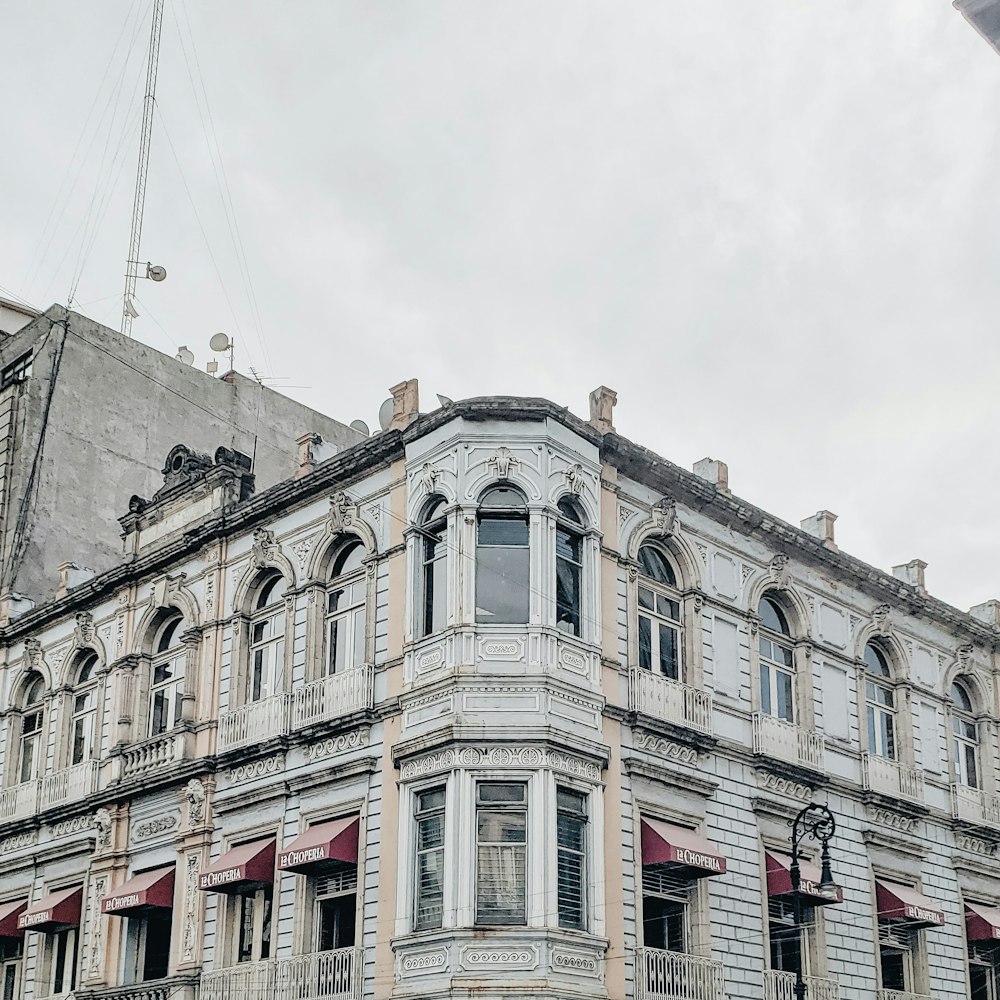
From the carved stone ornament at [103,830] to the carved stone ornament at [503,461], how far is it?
37.6 feet

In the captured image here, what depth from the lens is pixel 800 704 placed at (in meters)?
30.5

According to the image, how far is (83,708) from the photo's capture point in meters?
34.3

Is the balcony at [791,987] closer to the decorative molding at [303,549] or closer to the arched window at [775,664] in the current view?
the arched window at [775,664]

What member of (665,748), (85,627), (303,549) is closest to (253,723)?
(303,549)

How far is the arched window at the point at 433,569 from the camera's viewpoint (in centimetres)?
2580

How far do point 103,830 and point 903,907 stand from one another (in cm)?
1529

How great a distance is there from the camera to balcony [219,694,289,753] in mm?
28172

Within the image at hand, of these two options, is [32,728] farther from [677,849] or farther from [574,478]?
[677,849]

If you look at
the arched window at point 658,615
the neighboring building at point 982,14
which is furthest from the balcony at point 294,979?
the neighboring building at point 982,14

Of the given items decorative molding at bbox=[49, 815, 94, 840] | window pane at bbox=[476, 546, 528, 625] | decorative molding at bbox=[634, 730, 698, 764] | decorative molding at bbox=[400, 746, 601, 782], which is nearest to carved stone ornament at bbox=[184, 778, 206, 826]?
decorative molding at bbox=[49, 815, 94, 840]

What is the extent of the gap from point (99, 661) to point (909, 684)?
16.9m

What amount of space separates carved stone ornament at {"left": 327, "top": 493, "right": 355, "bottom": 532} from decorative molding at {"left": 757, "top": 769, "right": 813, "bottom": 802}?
8488 mm

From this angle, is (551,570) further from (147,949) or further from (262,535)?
(147,949)

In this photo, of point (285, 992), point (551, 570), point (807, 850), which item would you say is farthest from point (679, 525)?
point (285, 992)
